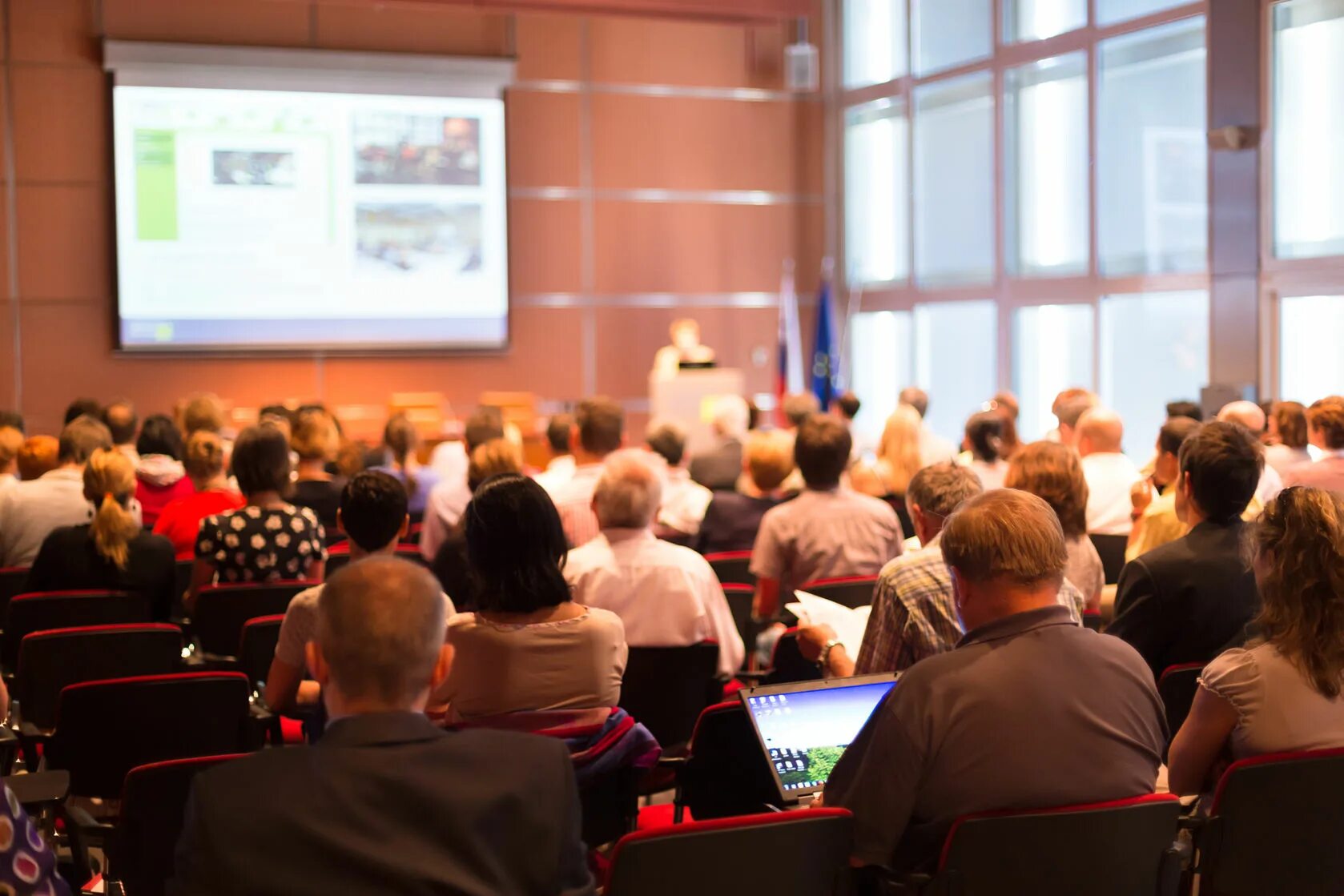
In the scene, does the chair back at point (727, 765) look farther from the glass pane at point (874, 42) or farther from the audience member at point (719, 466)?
the glass pane at point (874, 42)

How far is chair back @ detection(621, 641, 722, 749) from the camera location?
3.89 meters

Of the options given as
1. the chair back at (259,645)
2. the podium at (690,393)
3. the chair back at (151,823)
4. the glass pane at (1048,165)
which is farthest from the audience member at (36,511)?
the glass pane at (1048,165)

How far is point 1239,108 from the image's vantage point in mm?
9367

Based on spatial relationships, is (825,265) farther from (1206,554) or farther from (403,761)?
(403,761)

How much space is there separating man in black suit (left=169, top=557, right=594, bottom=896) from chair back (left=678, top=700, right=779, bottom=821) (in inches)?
45.5

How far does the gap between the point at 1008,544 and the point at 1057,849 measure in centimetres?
52

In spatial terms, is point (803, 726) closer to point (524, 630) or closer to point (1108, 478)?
point (524, 630)

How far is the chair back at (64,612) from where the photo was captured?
453cm

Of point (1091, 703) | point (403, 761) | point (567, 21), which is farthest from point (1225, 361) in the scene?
point (403, 761)

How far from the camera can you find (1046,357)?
38.4ft

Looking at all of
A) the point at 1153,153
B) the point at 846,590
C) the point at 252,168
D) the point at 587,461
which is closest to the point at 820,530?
the point at 846,590

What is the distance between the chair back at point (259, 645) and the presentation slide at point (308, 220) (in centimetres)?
784

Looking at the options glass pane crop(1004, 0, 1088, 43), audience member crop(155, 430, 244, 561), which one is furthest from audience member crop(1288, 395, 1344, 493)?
glass pane crop(1004, 0, 1088, 43)

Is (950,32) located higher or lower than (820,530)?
higher
